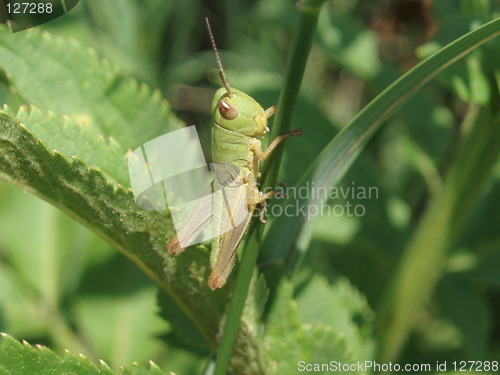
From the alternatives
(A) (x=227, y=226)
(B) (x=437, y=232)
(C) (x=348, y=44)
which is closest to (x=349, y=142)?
(A) (x=227, y=226)

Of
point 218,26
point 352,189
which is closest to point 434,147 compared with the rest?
point 352,189

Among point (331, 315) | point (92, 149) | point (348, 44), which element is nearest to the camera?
point (92, 149)

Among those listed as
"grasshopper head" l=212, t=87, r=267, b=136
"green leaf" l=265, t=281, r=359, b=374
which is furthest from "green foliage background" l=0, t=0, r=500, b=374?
"grasshopper head" l=212, t=87, r=267, b=136

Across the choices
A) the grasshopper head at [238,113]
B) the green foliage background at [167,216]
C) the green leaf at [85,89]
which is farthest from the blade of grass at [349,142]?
the green leaf at [85,89]

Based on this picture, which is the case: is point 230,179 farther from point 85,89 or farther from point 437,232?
point 437,232

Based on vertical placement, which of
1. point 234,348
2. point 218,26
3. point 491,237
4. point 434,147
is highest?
point 218,26

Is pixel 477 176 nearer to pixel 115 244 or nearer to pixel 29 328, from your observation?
pixel 115 244
